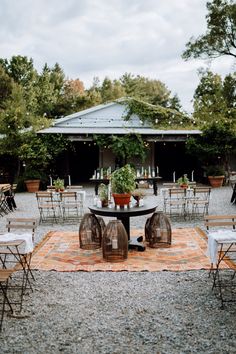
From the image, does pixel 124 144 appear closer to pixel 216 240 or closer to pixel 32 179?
pixel 32 179

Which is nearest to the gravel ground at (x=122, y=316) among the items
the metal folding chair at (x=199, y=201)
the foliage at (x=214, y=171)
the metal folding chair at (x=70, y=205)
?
the metal folding chair at (x=70, y=205)

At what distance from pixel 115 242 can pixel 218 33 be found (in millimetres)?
19194

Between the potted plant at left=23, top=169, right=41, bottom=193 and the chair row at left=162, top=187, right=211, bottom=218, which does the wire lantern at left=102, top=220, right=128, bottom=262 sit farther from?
the potted plant at left=23, top=169, right=41, bottom=193

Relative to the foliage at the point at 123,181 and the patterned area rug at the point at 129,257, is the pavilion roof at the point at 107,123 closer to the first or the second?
the patterned area rug at the point at 129,257

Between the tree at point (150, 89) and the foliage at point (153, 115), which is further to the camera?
the tree at point (150, 89)

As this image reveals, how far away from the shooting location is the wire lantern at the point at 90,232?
711 centimetres

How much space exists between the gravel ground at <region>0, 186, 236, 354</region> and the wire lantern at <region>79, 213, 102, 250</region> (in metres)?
1.54

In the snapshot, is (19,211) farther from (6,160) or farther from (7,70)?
(7,70)

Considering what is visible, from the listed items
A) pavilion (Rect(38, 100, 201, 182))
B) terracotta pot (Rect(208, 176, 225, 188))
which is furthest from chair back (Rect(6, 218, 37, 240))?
terracotta pot (Rect(208, 176, 225, 188))

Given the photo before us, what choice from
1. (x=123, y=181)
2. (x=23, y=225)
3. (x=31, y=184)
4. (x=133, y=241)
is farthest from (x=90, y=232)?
(x=31, y=184)

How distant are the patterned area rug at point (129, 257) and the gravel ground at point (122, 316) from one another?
278 mm

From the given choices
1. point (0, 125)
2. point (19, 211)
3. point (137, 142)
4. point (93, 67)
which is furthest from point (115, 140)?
point (93, 67)

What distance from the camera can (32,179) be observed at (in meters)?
17.4

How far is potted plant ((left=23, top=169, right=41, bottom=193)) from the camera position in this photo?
17.2 meters
